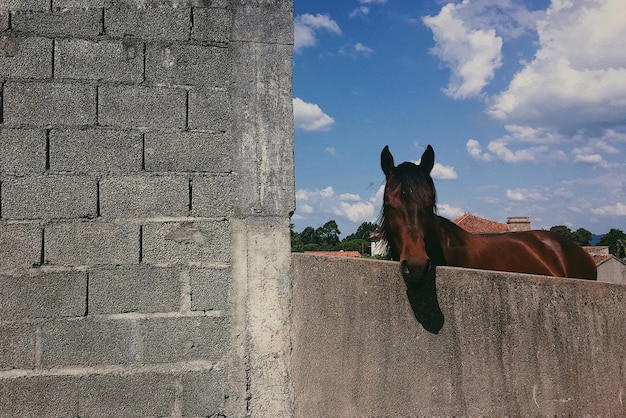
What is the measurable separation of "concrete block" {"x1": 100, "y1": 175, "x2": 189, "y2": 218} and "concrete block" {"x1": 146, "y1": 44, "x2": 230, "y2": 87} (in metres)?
0.56

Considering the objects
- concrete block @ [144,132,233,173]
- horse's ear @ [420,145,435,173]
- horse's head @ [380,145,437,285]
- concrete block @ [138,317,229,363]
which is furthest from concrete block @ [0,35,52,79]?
horse's ear @ [420,145,435,173]

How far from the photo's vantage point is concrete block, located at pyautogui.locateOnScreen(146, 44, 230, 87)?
2.87 metres

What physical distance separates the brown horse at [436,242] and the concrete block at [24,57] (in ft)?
7.30

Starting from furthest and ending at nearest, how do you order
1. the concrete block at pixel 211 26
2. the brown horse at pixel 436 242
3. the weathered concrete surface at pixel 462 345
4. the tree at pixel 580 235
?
the tree at pixel 580 235 < the brown horse at pixel 436 242 < the concrete block at pixel 211 26 < the weathered concrete surface at pixel 462 345

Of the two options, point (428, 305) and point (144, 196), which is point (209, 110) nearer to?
point (144, 196)

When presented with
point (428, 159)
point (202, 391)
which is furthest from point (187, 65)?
point (428, 159)

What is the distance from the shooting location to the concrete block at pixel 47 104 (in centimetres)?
280

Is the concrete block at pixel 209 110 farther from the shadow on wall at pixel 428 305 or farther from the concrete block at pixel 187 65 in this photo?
the shadow on wall at pixel 428 305

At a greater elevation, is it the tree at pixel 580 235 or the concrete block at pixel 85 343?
the tree at pixel 580 235

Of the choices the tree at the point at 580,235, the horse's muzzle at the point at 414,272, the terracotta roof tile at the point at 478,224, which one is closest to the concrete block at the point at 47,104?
the horse's muzzle at the point at 414,272

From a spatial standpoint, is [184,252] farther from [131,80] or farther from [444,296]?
[444,296]

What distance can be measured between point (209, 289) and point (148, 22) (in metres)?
1.56

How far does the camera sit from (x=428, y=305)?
2.34 m

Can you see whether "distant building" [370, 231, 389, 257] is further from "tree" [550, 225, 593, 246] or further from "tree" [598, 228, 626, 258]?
"tree" [550, 225, 593, 246]
